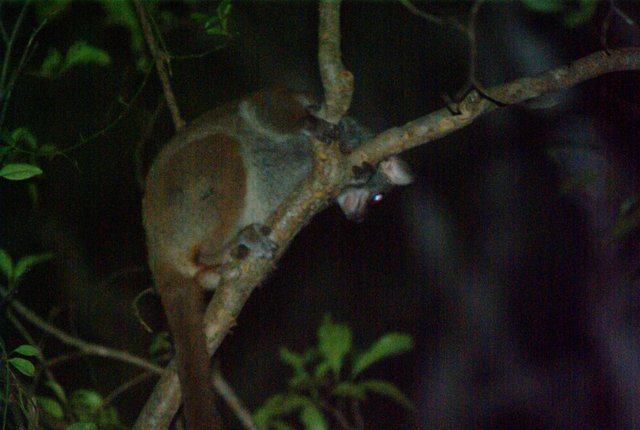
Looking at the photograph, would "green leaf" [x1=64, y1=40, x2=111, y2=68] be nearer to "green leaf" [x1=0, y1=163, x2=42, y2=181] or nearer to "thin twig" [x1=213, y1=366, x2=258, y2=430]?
"green leaf" [x1=0, y1=163, x2=42, y2=181]

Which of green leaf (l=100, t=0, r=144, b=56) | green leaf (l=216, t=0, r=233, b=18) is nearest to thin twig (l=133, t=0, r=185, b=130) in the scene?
green leaf (l=100, t=0, r=144, b=56)

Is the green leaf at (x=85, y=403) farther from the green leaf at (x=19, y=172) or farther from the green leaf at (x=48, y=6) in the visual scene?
the green leaf at (x=48, y=6)

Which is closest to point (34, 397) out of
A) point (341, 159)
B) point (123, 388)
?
point (123, 388)

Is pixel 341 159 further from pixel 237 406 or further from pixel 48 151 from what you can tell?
pixel 237 406

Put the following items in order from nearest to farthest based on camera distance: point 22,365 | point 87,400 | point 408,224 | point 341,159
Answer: point 22,365 → point 341,159 → point 87,400 → point 408,224

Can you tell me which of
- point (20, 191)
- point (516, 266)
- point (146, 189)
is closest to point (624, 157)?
point (516, 266)

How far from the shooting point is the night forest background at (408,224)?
3479 mm

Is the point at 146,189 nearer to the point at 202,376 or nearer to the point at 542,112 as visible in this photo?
the point at 202,376

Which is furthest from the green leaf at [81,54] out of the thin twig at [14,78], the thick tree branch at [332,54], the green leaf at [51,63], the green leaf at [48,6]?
the thick tree branch at [332,54]

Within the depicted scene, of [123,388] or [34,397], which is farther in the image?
[123,388]

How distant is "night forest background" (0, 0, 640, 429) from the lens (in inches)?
137

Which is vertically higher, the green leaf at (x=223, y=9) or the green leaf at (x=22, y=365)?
the green leaf at (x=223, y=9)

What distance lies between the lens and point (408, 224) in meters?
4.96

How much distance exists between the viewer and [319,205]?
8.89ft
